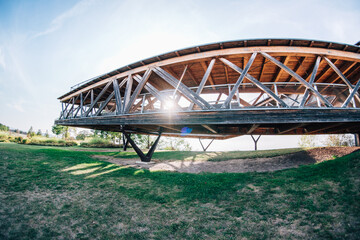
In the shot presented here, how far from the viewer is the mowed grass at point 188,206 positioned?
3.08 meters

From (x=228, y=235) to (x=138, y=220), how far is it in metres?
2.11

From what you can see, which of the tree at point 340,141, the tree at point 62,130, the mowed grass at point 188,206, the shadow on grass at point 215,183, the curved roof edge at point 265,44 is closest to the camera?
the mowed grass at point 188,206

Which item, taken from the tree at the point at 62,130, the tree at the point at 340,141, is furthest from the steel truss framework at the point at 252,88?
the tree at the point at 62,130

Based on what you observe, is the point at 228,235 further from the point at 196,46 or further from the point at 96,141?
the point at 96,141

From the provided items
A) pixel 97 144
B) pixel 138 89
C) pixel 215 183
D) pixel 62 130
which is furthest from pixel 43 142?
pixel 215 183

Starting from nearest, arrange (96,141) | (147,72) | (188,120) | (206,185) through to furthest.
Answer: (206,185) < (188,120) < (147,72) < (96,141)

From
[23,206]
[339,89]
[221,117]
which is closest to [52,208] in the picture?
[23,206]

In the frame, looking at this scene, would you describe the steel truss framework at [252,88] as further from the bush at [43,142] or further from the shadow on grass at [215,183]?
the bush at [43,142]

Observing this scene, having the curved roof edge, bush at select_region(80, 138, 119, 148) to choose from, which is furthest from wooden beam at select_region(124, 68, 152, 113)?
bush at select_region(80, 138, 119, 148)

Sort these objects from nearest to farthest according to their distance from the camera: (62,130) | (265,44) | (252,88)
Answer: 1. (265,44)
2. (252,88)
3. (62,130)

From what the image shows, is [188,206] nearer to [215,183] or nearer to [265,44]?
[215,183]

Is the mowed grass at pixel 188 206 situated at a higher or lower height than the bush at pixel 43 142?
lower

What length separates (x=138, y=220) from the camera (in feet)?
11.9

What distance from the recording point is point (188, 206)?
13.9ft
